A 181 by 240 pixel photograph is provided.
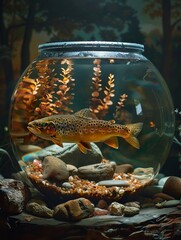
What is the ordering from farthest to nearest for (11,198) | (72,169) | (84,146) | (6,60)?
1. (6,60)
2. (72,169)
3. (84,146)
4. (11,198)

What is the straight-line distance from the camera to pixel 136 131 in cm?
239

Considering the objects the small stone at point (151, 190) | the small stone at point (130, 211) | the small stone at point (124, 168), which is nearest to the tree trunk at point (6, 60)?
the small stone at point (124, 168)

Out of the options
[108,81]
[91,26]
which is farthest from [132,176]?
[91,26]

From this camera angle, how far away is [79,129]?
2318 millimetres

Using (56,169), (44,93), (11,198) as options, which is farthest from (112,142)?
(11,198)

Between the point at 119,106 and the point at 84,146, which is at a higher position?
the point at 119,106

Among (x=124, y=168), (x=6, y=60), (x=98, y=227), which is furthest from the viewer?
(x=6, y=60)

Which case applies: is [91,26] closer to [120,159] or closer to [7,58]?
[7,58]

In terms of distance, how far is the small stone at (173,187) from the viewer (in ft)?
8.51

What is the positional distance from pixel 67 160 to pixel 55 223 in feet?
1.46

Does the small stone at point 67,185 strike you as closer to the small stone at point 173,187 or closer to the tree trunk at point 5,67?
the small stone at point 173,187

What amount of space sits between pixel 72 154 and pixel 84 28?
4.67 ft

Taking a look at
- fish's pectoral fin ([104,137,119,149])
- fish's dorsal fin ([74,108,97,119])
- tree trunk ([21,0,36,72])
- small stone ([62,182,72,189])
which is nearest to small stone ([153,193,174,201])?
fish's pectoral fin ([104,137,119,149])

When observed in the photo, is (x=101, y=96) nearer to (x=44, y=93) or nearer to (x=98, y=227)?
(x=44, y=93)
